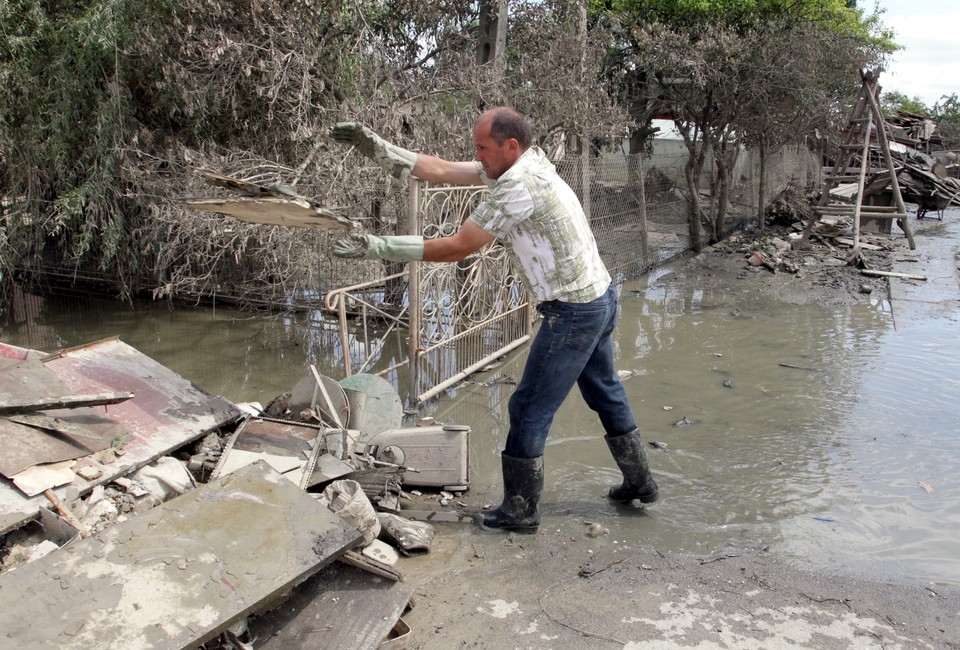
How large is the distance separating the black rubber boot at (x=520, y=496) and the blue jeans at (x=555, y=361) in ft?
Result: 0.17

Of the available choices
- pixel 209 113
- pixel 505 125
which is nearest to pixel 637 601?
pixel 505 125

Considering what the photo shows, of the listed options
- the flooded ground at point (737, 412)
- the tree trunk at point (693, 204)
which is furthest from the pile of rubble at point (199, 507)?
the tree trunk at point (693, 204)

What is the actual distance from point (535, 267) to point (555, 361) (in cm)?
45

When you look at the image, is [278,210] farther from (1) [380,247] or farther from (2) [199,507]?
(2) [199,507]

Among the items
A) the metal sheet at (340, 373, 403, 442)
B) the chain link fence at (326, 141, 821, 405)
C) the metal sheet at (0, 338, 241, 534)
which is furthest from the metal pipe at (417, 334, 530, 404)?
the metal sheet at (0, 338, 241, 534)

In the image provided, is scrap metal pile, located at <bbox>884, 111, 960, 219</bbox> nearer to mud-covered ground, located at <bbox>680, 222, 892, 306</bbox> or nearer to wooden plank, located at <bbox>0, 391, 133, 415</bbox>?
mud-covered ground, located at <bbox>680, 222, 892, 306</bbox>

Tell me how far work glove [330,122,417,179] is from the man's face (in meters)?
0.65

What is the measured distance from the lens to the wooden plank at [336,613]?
2.54 m

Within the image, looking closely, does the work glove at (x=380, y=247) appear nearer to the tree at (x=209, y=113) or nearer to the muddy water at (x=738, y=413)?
the muddy water at (x=738, y=413)

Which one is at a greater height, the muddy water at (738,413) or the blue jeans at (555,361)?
the blue jeans at (555,361)

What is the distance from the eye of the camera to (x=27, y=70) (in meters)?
7.07

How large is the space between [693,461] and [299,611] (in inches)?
107

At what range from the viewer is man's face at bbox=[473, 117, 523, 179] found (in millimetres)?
3230

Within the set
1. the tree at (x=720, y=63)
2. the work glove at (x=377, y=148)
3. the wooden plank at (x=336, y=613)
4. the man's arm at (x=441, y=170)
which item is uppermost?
the tree at (x=720, y=63)
